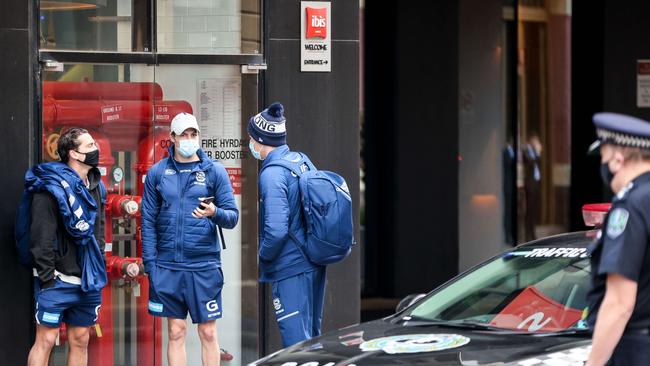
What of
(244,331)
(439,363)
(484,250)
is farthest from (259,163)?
(484,250)

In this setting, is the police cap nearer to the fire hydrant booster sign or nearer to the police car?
the police car

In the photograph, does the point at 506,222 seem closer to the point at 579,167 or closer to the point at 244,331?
the point at 579,167

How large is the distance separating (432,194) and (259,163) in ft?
15.3

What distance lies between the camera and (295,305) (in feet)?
24.3

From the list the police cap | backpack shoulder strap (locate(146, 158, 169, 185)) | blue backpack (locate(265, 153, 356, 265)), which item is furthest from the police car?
backpack shoulder strap (locate(146, 158, 169, 185))

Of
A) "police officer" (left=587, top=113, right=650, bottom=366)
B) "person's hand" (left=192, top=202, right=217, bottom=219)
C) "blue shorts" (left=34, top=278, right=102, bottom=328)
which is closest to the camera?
"police officer" (left=587, top=113, right=650, bottom=366)

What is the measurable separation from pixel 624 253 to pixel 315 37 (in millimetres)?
5157

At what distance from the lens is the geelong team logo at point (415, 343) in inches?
222

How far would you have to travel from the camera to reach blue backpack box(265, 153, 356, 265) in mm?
7375

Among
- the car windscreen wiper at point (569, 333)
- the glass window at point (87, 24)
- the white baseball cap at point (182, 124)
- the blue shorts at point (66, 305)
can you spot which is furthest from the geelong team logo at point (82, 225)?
the car windscreen wiper at point (569, 333)

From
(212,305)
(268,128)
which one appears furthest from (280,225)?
Answer: (212,305)

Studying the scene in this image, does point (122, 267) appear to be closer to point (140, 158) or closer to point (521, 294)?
point (140, 158)

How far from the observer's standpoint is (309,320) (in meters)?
7.50

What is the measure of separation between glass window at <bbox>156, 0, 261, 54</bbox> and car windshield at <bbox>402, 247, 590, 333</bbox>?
3403 mm
